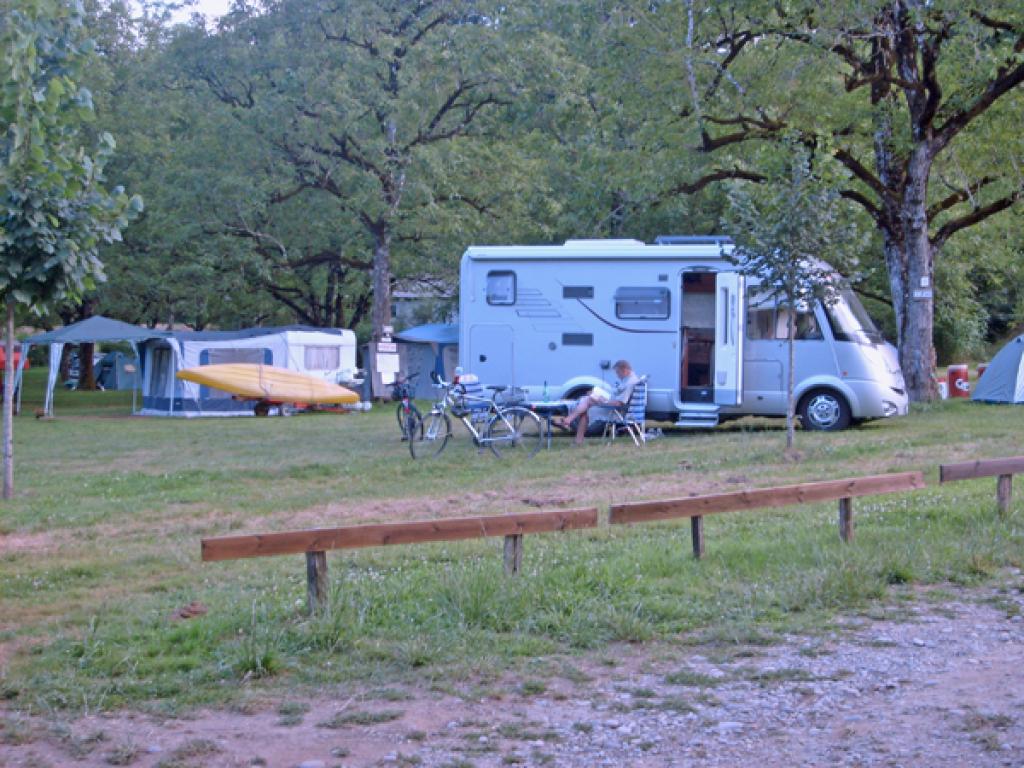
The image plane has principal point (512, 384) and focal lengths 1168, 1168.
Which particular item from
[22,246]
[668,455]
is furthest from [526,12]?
[22,246]

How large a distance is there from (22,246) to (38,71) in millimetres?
1777

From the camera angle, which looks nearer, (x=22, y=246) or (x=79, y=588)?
(x=79, y=588)

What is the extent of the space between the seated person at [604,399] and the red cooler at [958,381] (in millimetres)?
12449

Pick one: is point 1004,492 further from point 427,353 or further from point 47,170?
point 427,353

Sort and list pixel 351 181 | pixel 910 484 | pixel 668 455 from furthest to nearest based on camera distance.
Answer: pixel 351 181
pixel 668 455
pixel 910 484

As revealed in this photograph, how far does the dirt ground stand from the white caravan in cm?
1119

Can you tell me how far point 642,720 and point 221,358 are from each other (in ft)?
81.5

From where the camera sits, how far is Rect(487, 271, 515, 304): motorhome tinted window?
1756 centimetres

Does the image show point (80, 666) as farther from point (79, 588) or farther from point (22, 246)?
point (22, 246)

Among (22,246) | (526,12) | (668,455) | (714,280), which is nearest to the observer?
(22,246)

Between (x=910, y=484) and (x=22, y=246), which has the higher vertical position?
(x=22, y=246)

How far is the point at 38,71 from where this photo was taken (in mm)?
8898

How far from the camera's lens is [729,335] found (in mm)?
16938

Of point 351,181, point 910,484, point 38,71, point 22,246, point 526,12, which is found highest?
point 526,12
